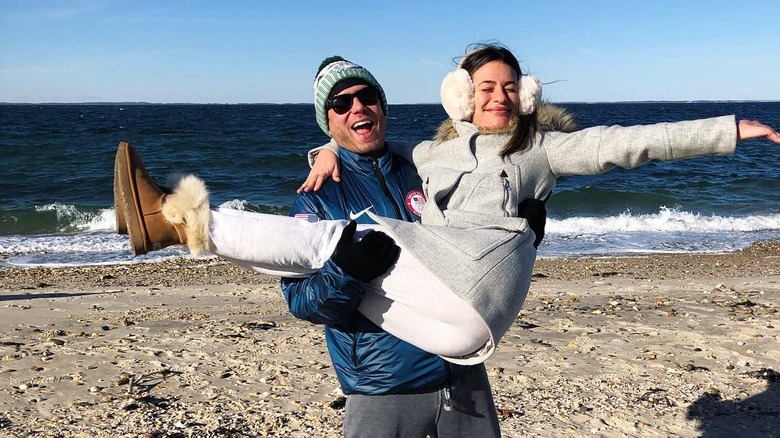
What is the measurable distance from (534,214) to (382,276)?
2.07ft

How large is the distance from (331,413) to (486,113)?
8.87 ft

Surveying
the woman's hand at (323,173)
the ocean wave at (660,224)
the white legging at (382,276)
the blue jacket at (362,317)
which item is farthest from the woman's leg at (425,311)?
the ocean wave at (660,224)

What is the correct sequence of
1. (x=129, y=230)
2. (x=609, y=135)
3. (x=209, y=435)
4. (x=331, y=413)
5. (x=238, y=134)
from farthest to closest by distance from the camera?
(x=238, y=134)
(x=331, y=413)
(x=209, y=435)
(x=609, y=135)
(x=129, y=230)

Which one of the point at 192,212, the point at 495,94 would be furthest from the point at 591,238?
the point at 192,212

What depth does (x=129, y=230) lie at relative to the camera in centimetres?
230

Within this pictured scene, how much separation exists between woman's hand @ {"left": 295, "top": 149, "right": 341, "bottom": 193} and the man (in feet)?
0.08

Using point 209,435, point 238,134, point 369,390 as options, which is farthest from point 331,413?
point 238,134

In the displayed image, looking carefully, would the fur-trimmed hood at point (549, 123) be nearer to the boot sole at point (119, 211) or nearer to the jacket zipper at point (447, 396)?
the jacket zipper at point (447, 396)

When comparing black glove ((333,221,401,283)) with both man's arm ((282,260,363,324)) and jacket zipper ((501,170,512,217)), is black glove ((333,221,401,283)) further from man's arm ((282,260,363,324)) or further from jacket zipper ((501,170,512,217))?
jacket zipper ((501,170,512,217))

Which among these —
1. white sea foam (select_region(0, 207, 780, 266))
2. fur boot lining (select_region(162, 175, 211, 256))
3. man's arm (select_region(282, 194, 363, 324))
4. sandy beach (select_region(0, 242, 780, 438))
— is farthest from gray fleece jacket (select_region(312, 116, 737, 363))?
white sea foam (select_region(0, 207, 780, 266))

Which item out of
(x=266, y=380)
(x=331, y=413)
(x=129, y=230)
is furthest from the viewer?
(x=266, y=380)

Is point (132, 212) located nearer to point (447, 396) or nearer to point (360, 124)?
point (360, 124)

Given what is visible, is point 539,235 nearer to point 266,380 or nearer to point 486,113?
point 486,113

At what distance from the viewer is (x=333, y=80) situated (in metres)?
2.57
